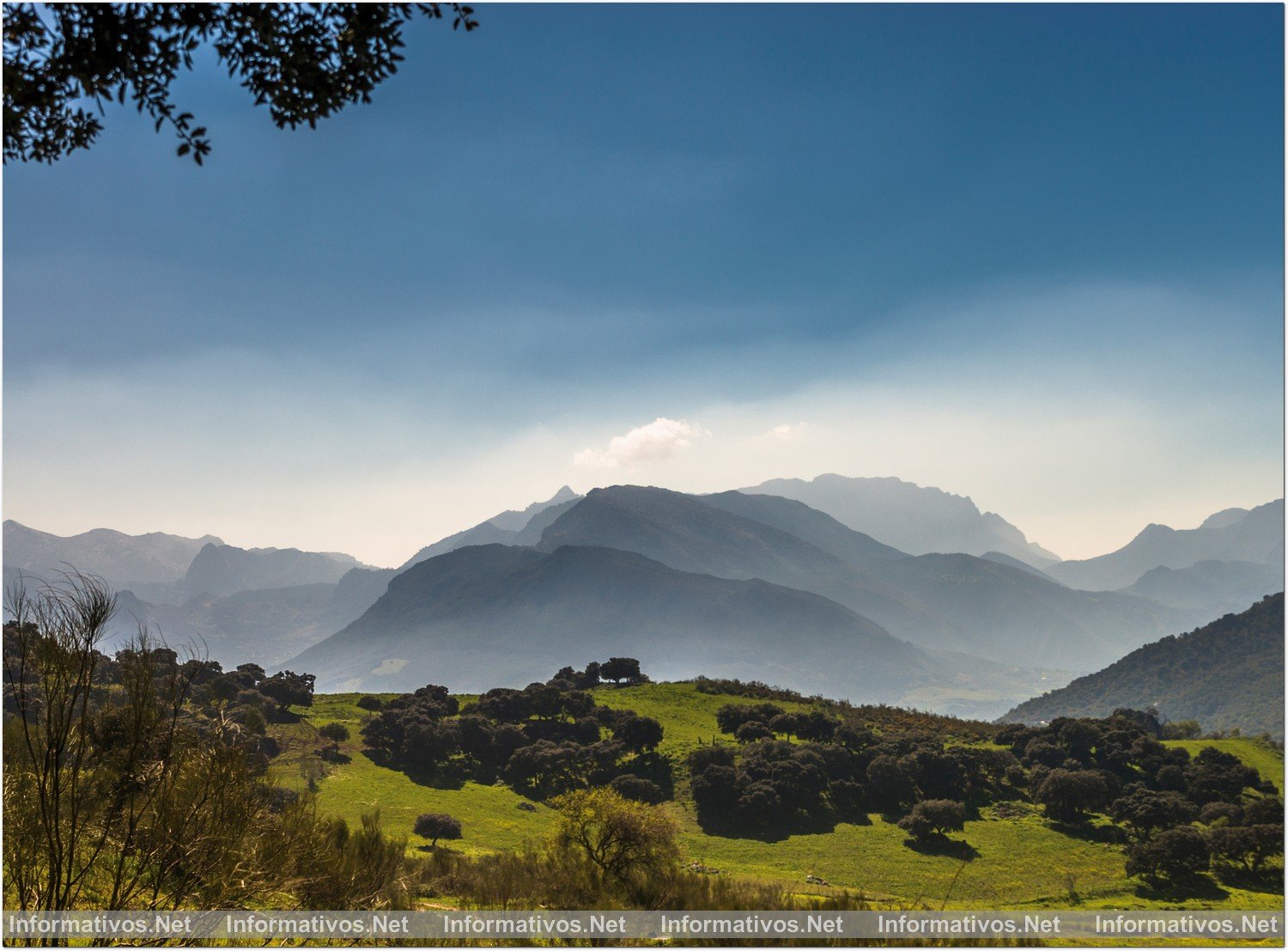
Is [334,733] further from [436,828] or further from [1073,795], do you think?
[1073,795]

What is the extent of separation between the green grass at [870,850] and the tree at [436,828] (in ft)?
2.35

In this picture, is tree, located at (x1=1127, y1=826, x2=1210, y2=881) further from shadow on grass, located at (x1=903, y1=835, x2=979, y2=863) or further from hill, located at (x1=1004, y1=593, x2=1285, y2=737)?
hill, located at (x1=1004, y1=593, x2=1285, y2=737)

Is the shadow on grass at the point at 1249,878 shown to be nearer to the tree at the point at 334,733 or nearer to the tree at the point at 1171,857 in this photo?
the tree at the point at 1171,857

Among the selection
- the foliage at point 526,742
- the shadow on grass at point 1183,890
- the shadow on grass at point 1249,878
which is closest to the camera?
the shadow on grass at point 1183,890

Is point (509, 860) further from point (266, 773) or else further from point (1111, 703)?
point (1111, 703)

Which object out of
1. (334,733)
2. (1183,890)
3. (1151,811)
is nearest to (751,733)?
(1151,811)

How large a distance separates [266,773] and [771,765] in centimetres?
4549

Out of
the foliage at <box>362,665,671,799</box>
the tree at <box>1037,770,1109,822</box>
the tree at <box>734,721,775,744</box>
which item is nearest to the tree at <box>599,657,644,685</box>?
the foliage at <box>362,665,671,799</box>

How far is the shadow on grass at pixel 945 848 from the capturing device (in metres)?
43.5

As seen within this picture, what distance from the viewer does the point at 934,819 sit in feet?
153

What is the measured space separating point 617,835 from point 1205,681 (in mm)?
194555

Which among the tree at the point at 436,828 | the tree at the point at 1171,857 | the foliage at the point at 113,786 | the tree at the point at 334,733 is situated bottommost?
the tree at the point at 1171,857

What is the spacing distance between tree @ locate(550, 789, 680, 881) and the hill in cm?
15246

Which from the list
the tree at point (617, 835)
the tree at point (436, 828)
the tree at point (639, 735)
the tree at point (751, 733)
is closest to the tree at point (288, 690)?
the tree at point (436, 828)
